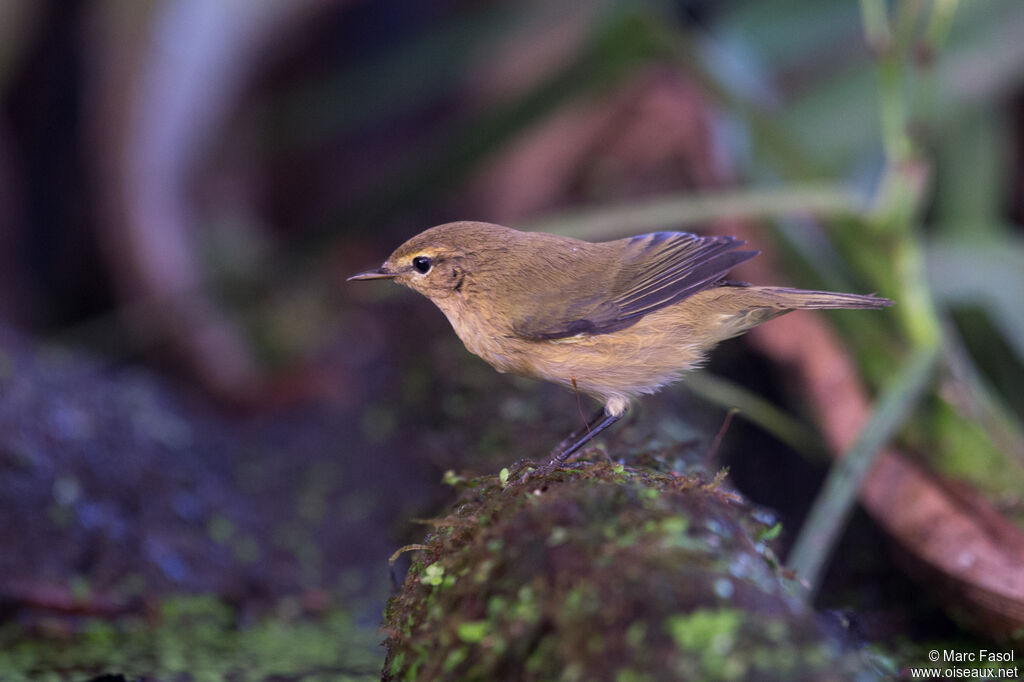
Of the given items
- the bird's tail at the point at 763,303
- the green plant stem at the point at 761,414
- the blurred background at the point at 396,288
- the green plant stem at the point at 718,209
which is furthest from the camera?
the green plant stem at the point at 718,209

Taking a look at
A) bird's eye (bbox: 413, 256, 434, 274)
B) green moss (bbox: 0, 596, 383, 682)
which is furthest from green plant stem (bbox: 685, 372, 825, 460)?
green moss (bbox: 0, 596, 383, 682)

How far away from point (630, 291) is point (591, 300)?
10 centimetres

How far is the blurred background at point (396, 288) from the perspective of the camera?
9.44 feet

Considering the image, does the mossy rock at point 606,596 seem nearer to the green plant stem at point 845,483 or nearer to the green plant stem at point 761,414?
the green plant stem at point 845,483

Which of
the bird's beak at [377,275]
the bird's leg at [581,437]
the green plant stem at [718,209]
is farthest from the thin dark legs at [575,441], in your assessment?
the green plant stem at [718,209]

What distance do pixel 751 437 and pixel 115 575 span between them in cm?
227

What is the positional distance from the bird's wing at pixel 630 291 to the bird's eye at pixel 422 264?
0.30 meters

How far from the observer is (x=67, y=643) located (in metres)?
2.67

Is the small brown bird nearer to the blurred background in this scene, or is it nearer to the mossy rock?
the blurred background

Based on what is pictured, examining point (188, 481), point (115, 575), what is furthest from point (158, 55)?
point (115, 575)

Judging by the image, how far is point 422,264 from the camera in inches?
95.1

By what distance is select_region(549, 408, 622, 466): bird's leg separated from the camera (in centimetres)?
223

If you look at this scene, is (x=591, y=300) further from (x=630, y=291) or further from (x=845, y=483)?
(x=845, y=483)

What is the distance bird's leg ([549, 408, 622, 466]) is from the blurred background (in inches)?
5.7
